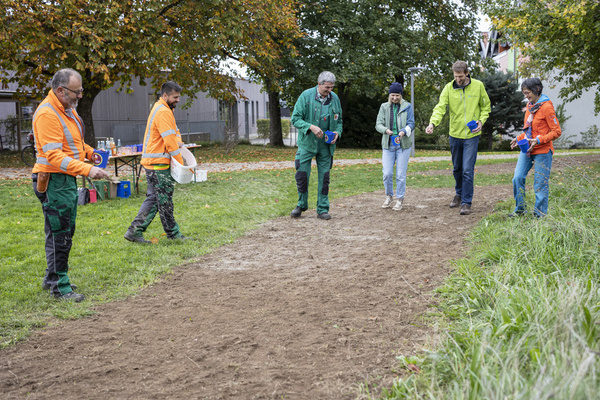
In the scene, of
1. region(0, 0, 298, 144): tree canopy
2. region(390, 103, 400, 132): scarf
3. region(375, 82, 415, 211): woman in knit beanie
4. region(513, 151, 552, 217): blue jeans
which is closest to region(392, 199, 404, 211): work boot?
region(375, 82, 415, 211): woman in knit beanie

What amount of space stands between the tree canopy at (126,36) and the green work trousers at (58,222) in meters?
11.8

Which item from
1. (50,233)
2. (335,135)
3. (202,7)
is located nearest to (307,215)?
(335,135)

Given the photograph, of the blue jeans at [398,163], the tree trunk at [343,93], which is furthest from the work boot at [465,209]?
the tree trunk at [343,93]

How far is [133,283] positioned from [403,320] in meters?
2.64

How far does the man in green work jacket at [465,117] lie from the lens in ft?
27.4

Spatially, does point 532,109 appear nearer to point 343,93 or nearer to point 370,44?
point 370,44

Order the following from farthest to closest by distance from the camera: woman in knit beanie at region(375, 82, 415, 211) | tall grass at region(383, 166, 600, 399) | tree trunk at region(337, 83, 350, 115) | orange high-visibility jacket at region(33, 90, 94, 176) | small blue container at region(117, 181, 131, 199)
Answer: tree trunk at region(337, 83, 350, 115) → small blue container at region(117, 181, 131, 199) → woman in knit beanie at region(375, 82, 415, 211) → orange high-visibility jacket at region(33, 90, 94, 176) → tall grass at region(383, 166, 600, 399)

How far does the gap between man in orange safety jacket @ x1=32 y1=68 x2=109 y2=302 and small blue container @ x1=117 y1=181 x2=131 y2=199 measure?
19.7 ft

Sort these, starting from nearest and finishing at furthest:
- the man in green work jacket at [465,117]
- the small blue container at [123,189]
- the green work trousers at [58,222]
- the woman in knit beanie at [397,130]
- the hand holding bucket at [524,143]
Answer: the green work trousers at [58,222] → the hand holding bucket at [524,143] → the man in green work jacket at [465,117] → the woman in knit beanie at [397,130] → the small blue container at [123,189]

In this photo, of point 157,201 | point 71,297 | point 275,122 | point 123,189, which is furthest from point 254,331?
point 275,122

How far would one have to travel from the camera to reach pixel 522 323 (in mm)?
3201

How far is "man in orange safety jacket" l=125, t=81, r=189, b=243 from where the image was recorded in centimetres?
664

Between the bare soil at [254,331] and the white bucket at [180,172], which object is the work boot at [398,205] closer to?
the bare soil at [254,331]

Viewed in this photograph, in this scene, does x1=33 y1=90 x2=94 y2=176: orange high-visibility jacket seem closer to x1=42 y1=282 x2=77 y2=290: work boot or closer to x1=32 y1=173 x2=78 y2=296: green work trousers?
x1=32 y1=173 x2=78 y2=296: green work trousers
